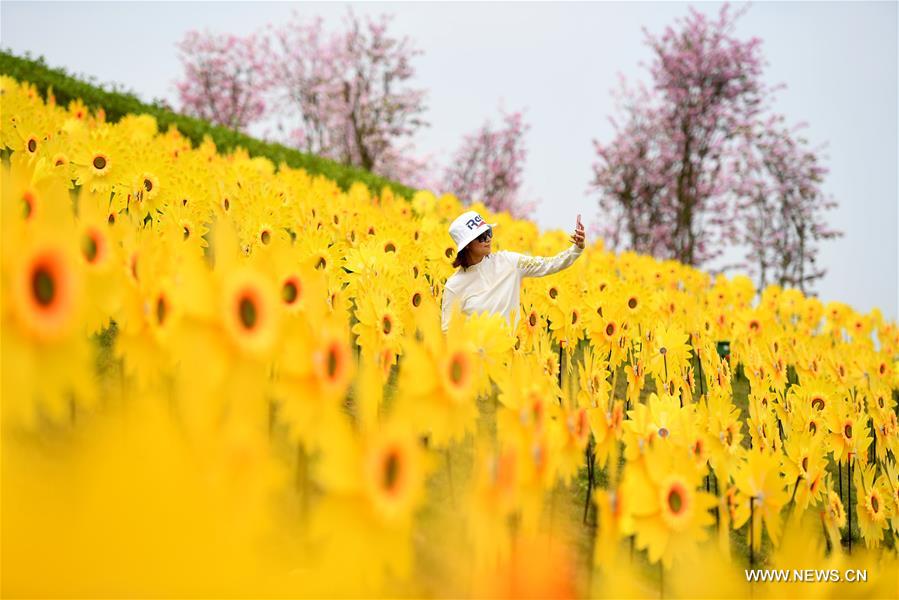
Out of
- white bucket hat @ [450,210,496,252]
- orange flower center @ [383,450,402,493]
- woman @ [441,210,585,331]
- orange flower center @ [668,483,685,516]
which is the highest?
white bucket hat @ [450,210,496,252]

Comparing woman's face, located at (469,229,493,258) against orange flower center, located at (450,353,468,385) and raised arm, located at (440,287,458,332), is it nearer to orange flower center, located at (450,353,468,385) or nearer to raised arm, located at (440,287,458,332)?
raised arm, located at (440,287,458,332)

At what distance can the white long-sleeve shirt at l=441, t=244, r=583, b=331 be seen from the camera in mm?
4579

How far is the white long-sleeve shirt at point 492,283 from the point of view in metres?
4.58

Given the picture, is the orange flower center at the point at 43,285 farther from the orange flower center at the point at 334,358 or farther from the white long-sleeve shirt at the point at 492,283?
the white long-sleeve shirt at the point at 492,283

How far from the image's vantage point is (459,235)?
4480 millimetres

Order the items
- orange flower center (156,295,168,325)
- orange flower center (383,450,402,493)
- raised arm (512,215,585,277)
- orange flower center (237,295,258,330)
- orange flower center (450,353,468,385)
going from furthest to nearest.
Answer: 1. raised arm (512,215,585,277)
2. orange flower center (450,353,468,385)
3. orange flower center (156,295,168,325)
4. orange flower center (237,295,258,330)
5. orange flower center (383,450,402,493)

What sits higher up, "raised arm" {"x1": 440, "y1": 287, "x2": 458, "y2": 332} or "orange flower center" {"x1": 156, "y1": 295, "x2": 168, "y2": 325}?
"raised arm" {"x1": 440, "y1": 287, "x2": 458, "y2": 332}

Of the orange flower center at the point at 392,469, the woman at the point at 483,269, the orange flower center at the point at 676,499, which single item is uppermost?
the woman at the point at 483,269

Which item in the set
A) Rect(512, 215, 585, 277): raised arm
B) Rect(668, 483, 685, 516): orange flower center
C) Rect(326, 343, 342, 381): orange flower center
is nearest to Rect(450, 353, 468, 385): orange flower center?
Rect(326, 343, 342, 381): orange flower center

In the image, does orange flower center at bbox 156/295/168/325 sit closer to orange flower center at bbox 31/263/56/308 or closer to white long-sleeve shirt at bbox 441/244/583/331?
orange flower center at bbox 31/263/56/308

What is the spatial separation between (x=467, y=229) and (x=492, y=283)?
45 cm

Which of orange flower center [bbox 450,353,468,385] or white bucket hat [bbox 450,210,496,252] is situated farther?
white bucket hat [bbox 450,210,496,252]

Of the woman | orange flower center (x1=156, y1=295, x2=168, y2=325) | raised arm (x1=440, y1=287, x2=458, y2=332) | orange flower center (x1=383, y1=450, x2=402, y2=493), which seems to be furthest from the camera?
the woman

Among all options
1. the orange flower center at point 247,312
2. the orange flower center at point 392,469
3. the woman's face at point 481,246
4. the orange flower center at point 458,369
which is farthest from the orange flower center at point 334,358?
the woman's face at point 481,246
